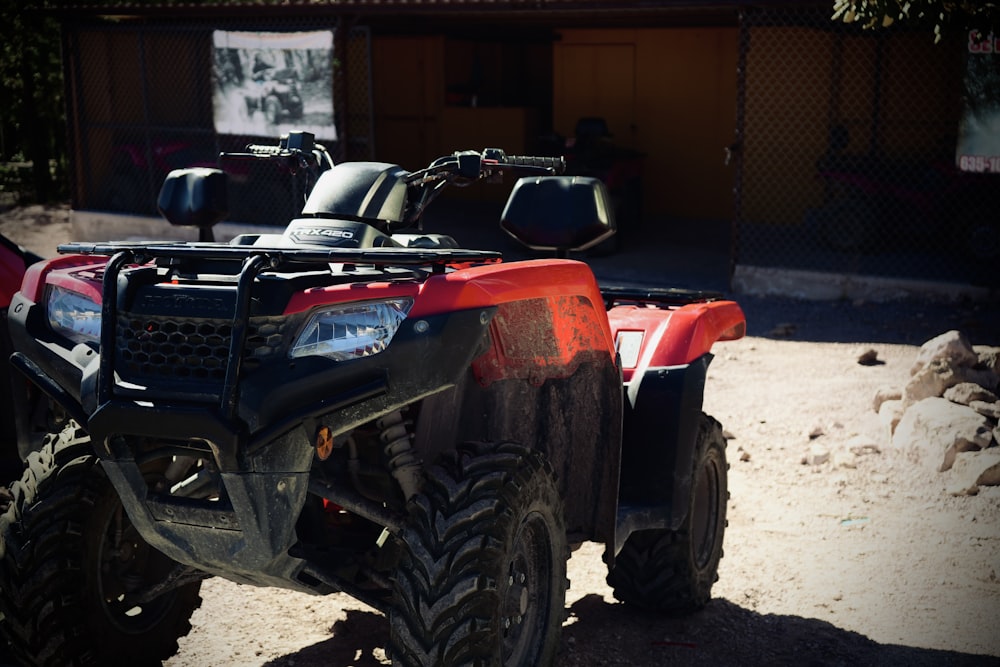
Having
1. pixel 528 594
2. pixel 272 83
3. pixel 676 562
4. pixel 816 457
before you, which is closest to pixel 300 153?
pixel 528 594

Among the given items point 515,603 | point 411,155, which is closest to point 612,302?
point 515,603

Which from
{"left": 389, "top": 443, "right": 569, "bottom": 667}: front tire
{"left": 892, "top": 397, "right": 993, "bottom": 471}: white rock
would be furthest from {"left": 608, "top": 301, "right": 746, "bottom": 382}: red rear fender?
{"left": 892, "top": 397, "right": 993, "bottom": 471}: white rock

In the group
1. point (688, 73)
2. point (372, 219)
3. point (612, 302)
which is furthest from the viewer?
point (688, 73)

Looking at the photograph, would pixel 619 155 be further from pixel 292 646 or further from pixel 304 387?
pixel 304 387

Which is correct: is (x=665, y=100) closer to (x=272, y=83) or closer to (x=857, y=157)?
(x=857, y=157)

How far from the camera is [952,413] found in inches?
252

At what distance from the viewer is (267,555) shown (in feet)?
9.36

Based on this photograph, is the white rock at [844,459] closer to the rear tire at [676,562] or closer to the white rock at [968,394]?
the white rock at [968,394]

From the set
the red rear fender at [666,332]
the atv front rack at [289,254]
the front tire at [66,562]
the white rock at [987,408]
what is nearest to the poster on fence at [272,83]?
the white rock at [987,408]

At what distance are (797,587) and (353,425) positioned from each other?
2.74 metres

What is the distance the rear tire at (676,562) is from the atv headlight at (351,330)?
1793mm

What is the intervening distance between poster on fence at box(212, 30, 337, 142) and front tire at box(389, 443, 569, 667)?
10.1 meters

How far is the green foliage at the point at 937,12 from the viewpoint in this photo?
18.9 ft

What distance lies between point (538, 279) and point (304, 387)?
2.72 ft
